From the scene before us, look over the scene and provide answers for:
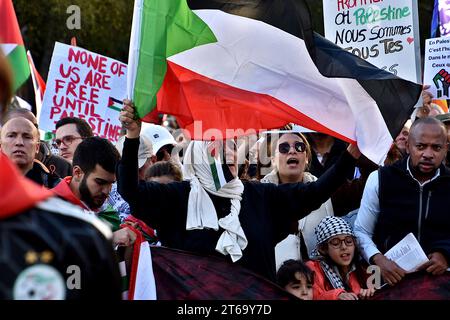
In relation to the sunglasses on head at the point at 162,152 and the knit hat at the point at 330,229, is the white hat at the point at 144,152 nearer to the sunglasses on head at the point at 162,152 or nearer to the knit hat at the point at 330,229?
the sunglasses on head at the point at 162,152

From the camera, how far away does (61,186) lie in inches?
215

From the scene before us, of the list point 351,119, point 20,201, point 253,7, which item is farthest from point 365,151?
point 20,201

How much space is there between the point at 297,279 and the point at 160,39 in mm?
1815

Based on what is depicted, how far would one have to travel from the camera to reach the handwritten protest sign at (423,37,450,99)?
29.6 ft

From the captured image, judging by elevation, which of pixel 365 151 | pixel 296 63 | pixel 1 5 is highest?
pixel 1 5

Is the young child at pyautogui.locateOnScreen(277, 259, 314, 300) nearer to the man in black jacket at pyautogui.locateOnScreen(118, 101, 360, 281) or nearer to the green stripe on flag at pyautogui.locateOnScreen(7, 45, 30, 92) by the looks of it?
the man in black jacket at pyautogui.locateOnScreen(118, 101, 360, 281)

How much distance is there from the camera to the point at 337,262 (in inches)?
261

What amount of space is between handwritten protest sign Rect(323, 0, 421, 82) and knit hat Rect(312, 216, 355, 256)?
2.16 m

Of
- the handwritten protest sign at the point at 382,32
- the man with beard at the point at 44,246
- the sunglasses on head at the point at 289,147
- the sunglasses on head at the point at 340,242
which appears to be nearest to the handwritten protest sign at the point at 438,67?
the handwritten protest sign at the point at 382,32

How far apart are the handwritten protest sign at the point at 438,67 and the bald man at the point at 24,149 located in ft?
13.1

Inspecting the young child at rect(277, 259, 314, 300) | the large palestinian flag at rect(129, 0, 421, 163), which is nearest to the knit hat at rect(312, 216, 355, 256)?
the young child at rect(277, 259, 314, 300)

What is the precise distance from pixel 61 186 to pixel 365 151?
1727 millimetres

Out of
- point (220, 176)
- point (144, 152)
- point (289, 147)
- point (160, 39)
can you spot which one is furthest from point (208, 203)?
point (144, 152)
